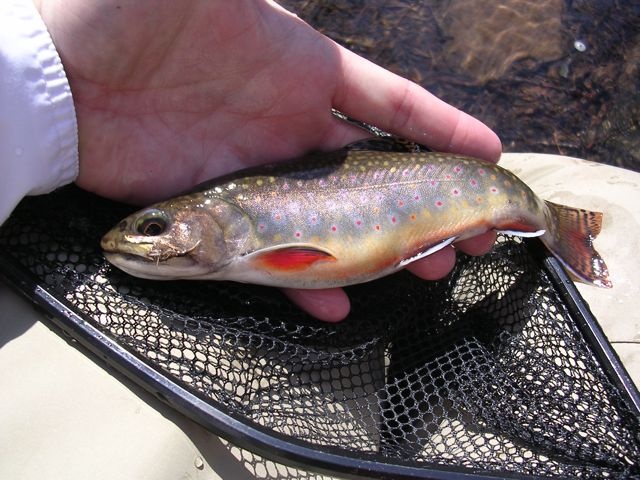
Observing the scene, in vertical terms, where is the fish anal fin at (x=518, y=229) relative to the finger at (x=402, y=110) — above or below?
below

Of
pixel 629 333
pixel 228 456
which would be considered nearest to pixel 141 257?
pixel 228 456

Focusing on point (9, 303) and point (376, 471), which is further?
point (9, 303)

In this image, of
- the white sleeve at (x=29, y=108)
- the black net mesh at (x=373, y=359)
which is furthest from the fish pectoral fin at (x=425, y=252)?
the white sleeve at (x=29, y=108)


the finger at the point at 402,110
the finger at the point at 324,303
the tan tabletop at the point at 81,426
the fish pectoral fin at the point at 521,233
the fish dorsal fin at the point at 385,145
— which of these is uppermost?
the finger at the point at 402,110

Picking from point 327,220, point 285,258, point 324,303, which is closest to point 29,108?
point 285,258

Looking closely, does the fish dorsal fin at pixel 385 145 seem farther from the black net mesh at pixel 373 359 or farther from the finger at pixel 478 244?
the black net mesh at pixel 373 359

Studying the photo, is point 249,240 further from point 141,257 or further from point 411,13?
point 411,13

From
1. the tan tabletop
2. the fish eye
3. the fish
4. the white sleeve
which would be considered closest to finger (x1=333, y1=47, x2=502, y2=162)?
the fish
